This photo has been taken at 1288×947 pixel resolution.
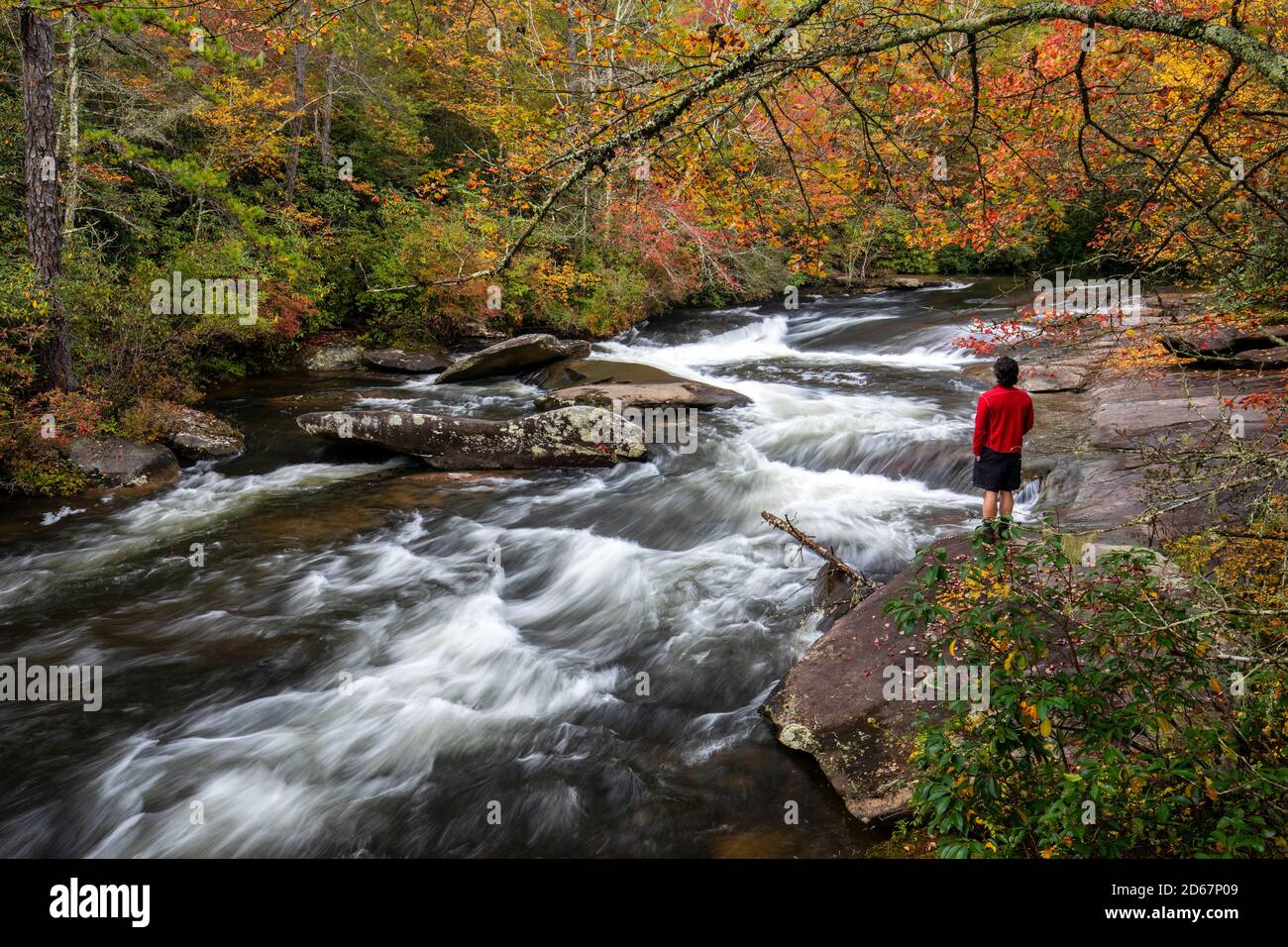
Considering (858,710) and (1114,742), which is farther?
(858,710)

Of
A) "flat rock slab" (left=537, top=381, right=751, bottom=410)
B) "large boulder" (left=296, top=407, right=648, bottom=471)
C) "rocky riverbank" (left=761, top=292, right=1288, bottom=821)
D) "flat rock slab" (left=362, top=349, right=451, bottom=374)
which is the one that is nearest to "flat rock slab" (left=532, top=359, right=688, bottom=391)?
"flat rock slab" (left=537, top=381, right=751, bottom=410)

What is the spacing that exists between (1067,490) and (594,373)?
356 inches

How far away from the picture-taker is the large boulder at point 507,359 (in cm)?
1541

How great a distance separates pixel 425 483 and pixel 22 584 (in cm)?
467

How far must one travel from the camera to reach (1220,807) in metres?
2.91

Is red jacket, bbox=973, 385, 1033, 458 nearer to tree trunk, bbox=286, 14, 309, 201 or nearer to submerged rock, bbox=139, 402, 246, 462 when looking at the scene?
submerged rock, bbox=139, 402, 246, 462

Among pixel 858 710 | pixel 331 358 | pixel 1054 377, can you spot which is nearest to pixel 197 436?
pixel 331 358

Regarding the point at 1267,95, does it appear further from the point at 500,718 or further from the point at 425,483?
the point at 425,483

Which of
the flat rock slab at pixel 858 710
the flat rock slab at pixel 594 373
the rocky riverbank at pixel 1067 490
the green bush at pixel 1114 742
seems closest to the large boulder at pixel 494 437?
the flat rock slab at pixel 594 373

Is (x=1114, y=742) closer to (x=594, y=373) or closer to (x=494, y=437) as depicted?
(x=494, y=437)

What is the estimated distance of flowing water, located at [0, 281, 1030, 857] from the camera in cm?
470

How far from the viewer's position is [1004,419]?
6875 millimetres
